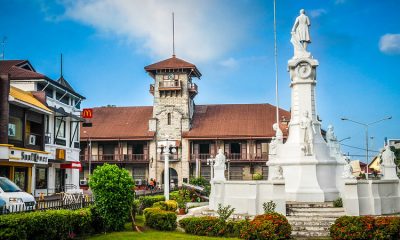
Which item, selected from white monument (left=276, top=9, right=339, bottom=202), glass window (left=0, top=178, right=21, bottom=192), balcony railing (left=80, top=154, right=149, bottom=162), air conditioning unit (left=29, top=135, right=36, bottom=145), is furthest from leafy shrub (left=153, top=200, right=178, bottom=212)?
balcony railing (left=80, top=154, right=149, bottom=162)

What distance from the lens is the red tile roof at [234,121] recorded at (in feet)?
167

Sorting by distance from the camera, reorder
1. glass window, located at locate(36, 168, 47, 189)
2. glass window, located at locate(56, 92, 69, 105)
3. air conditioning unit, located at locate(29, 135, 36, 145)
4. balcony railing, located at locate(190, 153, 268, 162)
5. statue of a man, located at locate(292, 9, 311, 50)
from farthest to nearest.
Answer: balcony railing, located at locate(190, 153, 268, 162) < glass window, located at locate(56, 92, 69, 105) < glass window, located at locate(36, 168, 47, 189) < air conditioning unit, located at locate(29, 135, 36, 145) < statue of a man, located at locate(292, 9, 311, 50)

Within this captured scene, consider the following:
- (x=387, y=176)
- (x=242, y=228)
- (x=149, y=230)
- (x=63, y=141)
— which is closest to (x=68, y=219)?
(x=149, y=230)

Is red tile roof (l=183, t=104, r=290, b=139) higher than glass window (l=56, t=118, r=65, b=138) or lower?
higher

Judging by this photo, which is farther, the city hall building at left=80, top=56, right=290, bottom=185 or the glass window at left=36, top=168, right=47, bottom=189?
the city hall building at left=80, top=56, right=290, bottom=185

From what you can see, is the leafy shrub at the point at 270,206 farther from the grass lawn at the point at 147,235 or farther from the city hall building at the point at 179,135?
the city hall building at the point at 179,135

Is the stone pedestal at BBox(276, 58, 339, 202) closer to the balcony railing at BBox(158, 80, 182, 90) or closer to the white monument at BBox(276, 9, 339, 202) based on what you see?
the white monument at BBox(276, 9, 339, 202)

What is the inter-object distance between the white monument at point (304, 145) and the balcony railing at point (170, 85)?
104ft

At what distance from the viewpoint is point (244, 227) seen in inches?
575

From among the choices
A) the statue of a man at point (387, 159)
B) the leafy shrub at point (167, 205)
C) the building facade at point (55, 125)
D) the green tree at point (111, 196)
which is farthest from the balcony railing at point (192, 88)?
the green tree at point (111, 196)

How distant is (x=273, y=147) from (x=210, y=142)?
30.4 m

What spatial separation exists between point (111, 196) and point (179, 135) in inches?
1462

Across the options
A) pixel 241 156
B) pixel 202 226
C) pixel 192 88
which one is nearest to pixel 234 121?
pixel 241 156

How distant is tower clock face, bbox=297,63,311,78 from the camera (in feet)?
72.1
